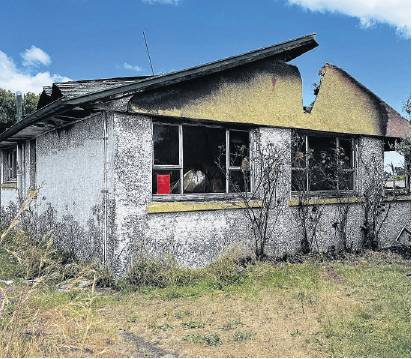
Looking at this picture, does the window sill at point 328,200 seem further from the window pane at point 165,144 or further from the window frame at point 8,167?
the window frame at point 8,167

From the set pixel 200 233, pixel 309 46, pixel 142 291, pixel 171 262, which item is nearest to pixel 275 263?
pixel 200 233

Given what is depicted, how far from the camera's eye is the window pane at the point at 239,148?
935cm

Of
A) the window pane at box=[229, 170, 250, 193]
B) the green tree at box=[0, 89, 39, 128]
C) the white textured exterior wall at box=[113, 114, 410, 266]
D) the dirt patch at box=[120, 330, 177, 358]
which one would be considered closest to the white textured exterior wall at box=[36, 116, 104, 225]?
the white textured exterior wall at box=[113, 114, 410, 266]

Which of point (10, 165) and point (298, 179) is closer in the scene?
point (298, 179)

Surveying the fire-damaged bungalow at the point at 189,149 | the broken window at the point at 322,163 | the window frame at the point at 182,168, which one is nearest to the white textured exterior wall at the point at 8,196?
the fire-damaged bungalow at the point at 189,149

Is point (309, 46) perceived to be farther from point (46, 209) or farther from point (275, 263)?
point (46, 209)

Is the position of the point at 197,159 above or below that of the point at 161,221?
above

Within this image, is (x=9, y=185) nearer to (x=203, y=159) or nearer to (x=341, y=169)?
(x=203, y=159)

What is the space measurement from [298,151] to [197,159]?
8.69 feet

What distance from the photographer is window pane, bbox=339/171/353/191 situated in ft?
36.8

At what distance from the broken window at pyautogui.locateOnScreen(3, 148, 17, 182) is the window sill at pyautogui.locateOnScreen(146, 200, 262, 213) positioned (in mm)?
8512

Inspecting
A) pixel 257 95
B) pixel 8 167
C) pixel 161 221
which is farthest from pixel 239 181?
pixel 8 167

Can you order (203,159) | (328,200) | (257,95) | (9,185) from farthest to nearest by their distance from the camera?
(9,185)
(328,200)
(257,95)
(203,159)

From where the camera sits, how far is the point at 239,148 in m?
9.40
